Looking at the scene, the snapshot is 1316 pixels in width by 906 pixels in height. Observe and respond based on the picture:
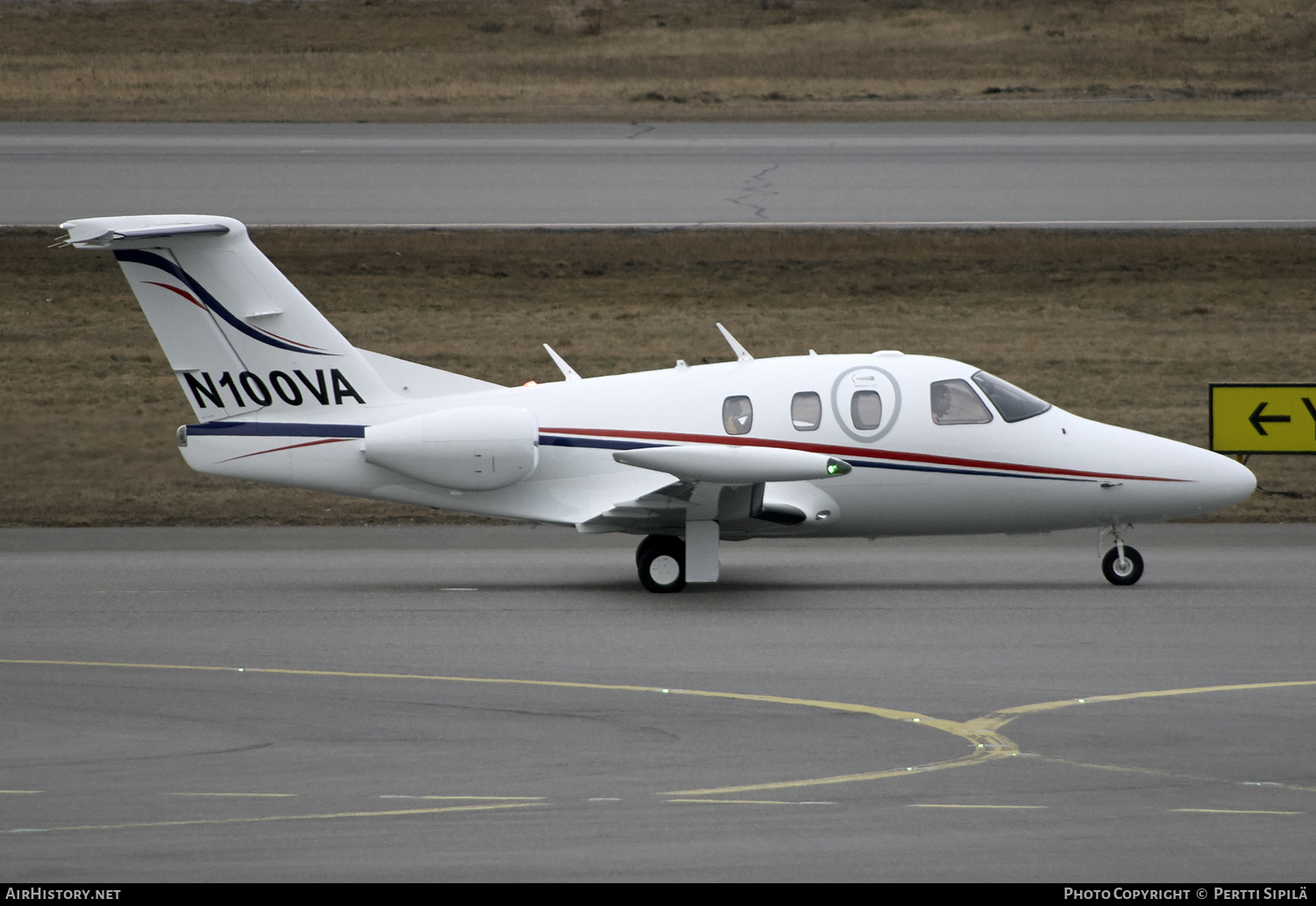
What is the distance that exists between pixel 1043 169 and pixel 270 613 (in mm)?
27263

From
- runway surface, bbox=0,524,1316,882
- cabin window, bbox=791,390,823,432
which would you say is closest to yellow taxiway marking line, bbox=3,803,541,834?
runway surface, bbox=0,524,1316,882

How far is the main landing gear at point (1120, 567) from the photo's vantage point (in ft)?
58.8

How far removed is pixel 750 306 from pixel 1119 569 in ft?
51.8

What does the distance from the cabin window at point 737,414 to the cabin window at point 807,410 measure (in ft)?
1.51

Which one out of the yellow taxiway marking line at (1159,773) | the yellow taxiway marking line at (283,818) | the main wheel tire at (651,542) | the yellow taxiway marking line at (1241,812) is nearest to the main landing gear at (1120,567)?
the main wheel tire at (651,542)

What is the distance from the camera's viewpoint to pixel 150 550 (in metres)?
21.3

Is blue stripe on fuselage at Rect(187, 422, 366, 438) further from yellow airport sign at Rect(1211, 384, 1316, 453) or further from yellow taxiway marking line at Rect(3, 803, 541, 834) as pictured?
yellow airport sign at Rect(1211, 384, 1316, 453)

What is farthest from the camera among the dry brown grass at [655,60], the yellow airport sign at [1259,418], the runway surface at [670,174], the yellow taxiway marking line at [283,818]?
the dry brown grass at [655,60]

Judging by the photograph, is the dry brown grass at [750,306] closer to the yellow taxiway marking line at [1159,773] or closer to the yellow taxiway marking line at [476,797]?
the yellow taxiway marking line at [1159,773]

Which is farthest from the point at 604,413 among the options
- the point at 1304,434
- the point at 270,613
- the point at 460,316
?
the point at 460,316

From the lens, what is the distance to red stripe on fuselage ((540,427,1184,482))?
Answer: 17.8 metres

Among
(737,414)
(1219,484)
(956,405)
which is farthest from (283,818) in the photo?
(1219,484)

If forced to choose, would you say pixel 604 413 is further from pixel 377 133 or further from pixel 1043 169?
pixel 377 133

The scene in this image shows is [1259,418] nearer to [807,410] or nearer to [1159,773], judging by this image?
[807,410]
